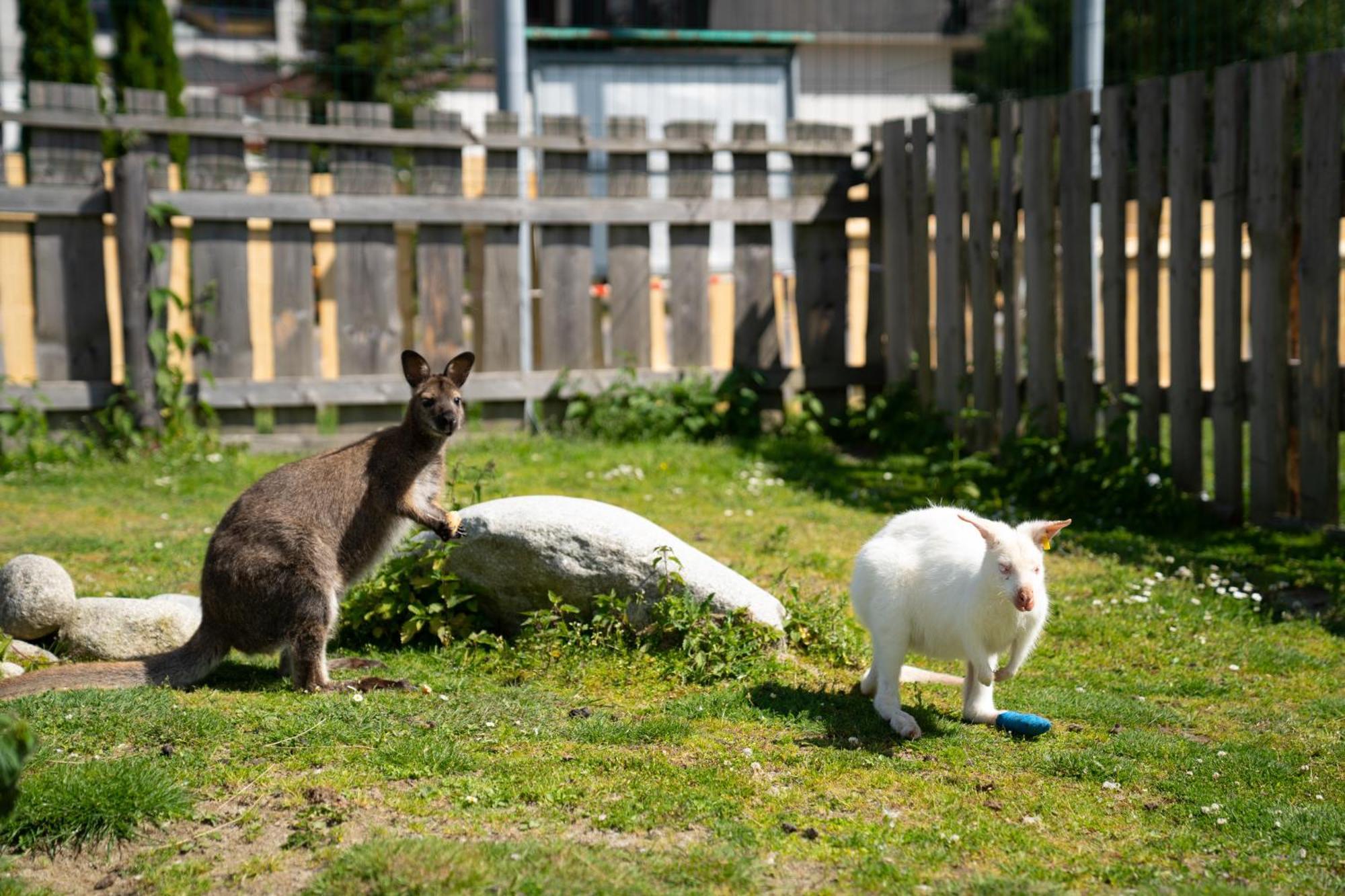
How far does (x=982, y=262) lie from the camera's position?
9609 mm

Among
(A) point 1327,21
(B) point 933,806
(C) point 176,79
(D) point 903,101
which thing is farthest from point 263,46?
(B) point 933,806

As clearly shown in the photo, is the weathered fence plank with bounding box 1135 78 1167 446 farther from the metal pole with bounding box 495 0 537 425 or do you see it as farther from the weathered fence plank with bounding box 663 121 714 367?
the metal pole with bounding box 495 0 537 425

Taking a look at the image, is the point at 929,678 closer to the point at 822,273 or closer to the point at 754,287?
the point at 754,287

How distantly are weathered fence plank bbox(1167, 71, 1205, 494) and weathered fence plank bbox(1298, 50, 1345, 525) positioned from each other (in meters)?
0.71

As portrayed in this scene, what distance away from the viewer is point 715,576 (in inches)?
228

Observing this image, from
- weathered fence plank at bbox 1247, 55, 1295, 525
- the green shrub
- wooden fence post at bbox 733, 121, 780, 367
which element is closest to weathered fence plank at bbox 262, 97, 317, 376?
the green shrub

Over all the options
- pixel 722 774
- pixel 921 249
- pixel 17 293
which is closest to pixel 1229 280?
pixel 921 249

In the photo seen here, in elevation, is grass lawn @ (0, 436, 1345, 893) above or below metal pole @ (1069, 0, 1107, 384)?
below

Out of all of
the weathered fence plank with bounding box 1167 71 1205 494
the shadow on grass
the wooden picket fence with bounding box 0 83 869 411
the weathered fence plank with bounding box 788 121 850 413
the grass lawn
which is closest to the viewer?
the grass lawn

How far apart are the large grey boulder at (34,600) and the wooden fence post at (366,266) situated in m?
4.75

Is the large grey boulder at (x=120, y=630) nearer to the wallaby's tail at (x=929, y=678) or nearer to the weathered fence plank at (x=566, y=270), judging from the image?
the wallaby's tail at (x=929, y=678)

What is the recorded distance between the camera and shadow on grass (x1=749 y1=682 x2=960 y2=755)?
479cm

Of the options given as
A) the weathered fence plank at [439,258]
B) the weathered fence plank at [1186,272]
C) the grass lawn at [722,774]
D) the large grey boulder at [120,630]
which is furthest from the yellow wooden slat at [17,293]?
the weathered fence plank at [1186,272]

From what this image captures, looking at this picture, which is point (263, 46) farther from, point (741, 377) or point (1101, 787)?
point (1101, 787)
